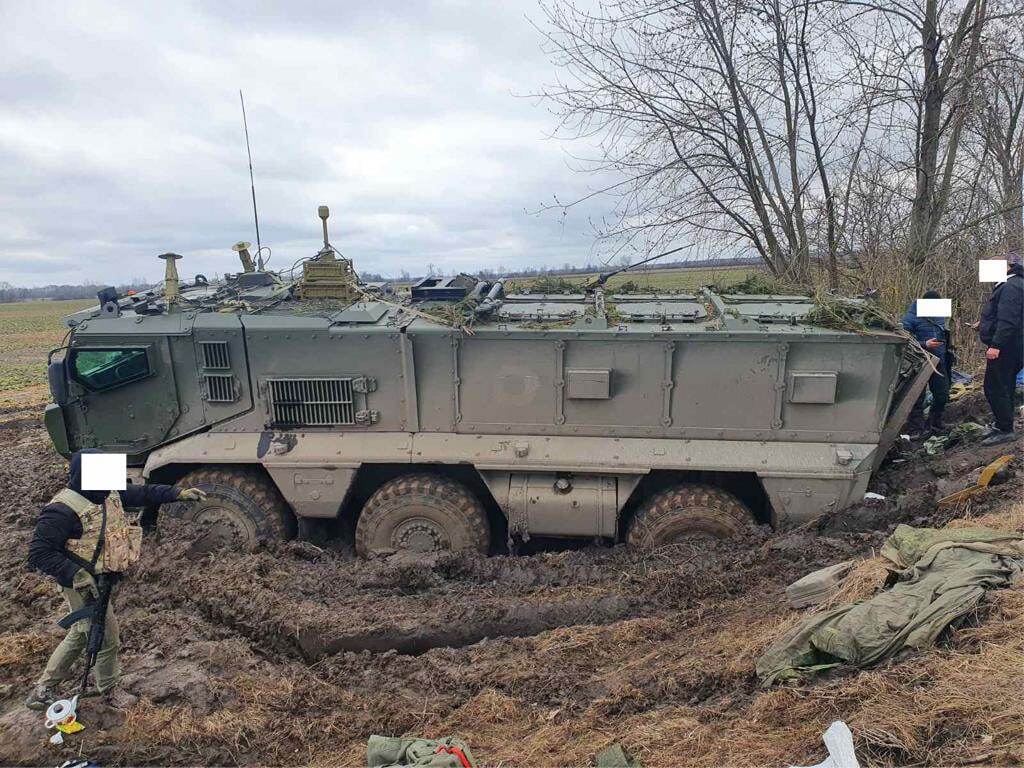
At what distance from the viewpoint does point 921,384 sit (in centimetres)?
579

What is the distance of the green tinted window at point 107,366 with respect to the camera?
5.98m

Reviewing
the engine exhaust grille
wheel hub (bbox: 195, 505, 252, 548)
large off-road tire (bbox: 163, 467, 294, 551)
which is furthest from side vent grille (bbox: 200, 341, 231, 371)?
wheel hub (bbox: 195, 505, 252, 548)

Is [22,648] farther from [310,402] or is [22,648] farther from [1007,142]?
[1007,142]

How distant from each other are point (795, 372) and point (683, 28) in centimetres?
698

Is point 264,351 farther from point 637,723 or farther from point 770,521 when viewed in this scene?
point 770,521

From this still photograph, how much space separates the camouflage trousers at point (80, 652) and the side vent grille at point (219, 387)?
2.39 m

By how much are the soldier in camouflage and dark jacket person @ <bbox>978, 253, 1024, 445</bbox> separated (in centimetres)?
763

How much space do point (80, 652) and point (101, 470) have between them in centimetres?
117

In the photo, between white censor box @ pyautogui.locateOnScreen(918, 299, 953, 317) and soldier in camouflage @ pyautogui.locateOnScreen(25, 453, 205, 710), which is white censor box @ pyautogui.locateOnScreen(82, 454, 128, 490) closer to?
soldier in camouflage @ pyautogui.locateOnScreen(25, 453, 205, 710)

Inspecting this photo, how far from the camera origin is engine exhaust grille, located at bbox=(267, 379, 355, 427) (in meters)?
6.00

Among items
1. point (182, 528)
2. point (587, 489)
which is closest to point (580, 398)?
point (587, 489)

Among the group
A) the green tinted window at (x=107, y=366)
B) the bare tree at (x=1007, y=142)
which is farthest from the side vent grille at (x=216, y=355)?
the bare tree at (x=1007, y=142)

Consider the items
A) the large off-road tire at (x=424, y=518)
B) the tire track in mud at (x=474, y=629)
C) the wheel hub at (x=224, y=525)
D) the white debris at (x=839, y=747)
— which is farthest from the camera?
the wheel hub at (x=224, y=525)

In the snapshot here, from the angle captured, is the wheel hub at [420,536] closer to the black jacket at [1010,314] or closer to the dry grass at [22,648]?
the dry grass at [22,648]
